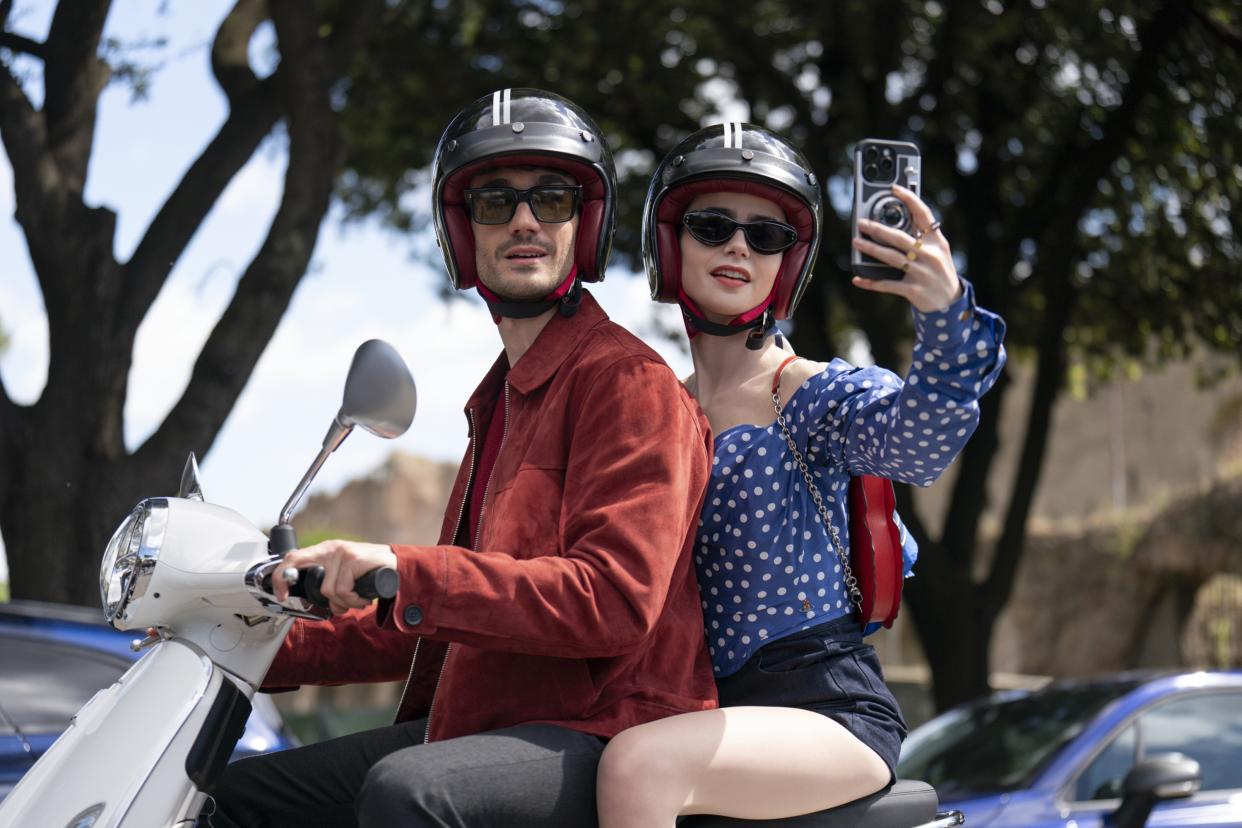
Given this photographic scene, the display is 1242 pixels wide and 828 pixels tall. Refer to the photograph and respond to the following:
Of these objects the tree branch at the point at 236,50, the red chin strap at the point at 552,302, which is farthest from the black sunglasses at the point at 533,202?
the tree branch at the point at 236,50

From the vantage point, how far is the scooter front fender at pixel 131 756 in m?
2.19

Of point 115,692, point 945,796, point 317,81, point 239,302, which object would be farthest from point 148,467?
point 115,692

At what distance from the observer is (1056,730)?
6039 millimetres

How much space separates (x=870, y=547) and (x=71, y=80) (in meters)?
5.35

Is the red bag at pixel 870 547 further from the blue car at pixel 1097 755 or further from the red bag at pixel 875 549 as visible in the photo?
the blue car at pixel 1097 755

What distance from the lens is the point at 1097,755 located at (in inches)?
226

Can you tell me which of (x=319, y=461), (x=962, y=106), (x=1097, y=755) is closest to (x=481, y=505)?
(x=319, y=461)

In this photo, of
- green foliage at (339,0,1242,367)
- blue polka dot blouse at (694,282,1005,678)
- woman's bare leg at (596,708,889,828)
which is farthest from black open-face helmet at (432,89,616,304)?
green foliage at (339,0,1242,367)

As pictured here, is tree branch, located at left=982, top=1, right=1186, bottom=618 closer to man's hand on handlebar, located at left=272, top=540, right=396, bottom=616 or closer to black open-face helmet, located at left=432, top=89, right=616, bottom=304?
black open-face helmet, located at left=432, top=89, right=616, bottom=304

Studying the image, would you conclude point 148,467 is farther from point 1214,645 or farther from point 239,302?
point 1214,645

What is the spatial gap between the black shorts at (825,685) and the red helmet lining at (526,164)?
0.77 m

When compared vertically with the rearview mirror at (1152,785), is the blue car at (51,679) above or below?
above

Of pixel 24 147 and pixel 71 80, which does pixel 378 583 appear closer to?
pixel 24 147

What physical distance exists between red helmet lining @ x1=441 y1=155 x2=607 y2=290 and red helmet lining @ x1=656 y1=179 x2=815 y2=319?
11.8 inches
